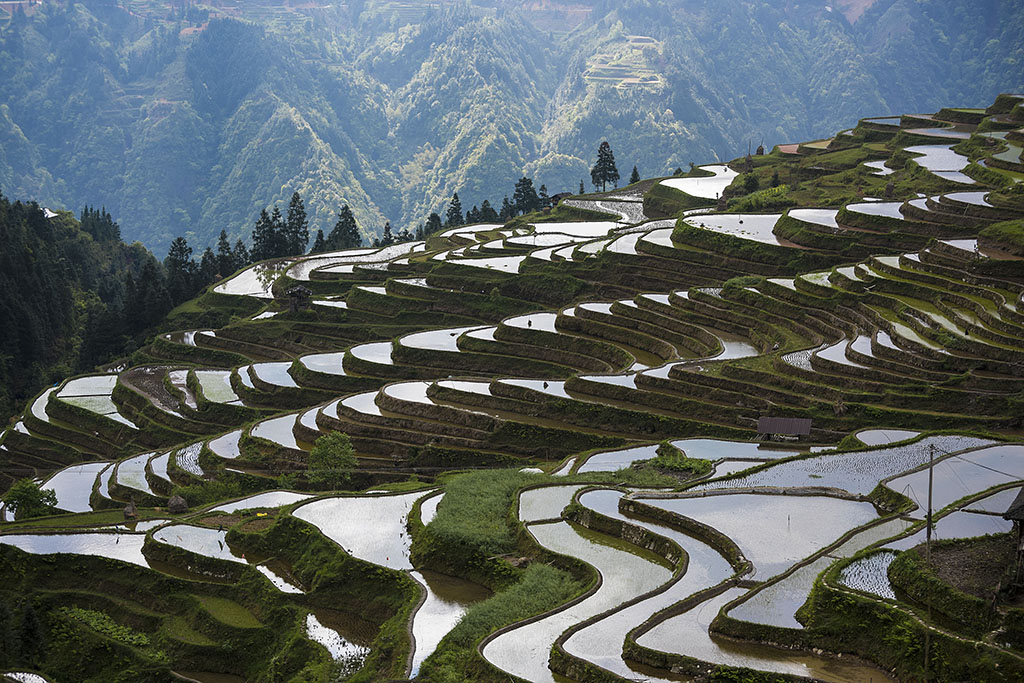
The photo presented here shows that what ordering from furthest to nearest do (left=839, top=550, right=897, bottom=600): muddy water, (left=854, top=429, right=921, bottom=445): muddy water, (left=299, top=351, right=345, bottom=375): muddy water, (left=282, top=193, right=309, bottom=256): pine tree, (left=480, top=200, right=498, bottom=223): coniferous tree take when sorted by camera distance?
(left=480, top=200, right=498, bottom=223): coniferous tree
(left=282, top=193, right=309, bottom=256): pine tree
(left=299, top=351, right=345, bottom=375): muddy water
(left=854, top=429, right=921, bottom=445): muddy water
(left=839, top=550, right=897, bottom=600): muddy water

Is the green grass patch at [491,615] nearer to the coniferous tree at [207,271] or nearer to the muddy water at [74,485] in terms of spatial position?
the muddy water at [74,485]

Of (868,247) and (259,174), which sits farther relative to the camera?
(259,174)

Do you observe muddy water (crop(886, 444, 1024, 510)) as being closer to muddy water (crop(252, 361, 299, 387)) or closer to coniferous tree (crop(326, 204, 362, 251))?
muddy water (crop(252, 361, 299, 387))

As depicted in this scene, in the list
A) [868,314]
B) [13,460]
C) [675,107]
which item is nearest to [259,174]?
[675,107]

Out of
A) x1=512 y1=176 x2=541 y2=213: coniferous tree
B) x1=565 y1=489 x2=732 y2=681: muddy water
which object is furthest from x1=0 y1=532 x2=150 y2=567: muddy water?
x1=512 y1=176 x2=541 y2=213: coniferous tree

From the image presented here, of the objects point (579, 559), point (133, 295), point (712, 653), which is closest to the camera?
point (712, 653)

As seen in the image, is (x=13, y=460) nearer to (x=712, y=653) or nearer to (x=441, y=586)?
(x=441, y=586)

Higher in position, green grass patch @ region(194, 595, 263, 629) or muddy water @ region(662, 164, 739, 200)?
muddy water @ region(662, 164, 739, 200)
